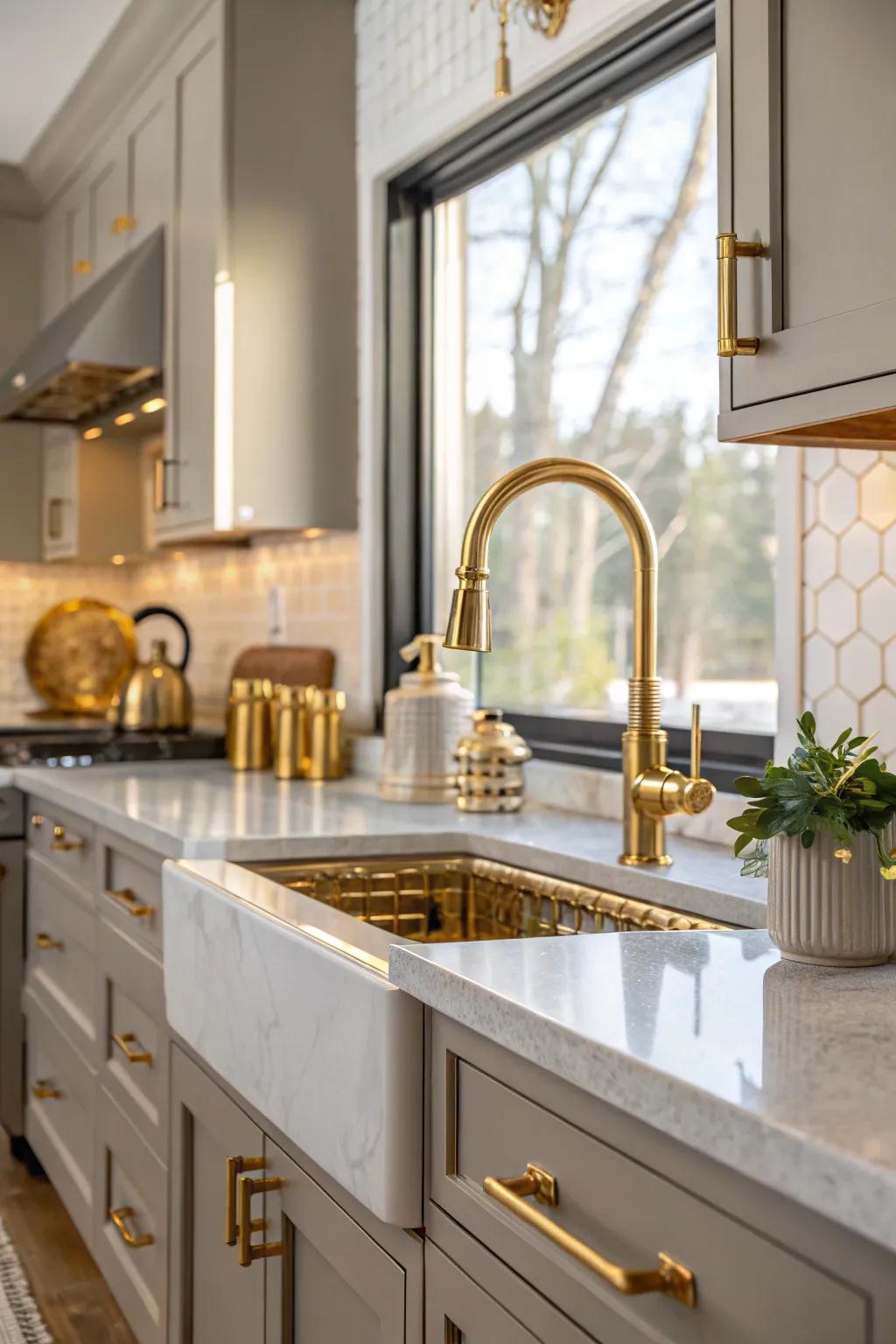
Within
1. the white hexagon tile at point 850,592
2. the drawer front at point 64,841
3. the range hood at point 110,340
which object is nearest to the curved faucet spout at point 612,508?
the white hexagon tile at point 850,592

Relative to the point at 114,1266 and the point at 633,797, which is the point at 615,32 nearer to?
the point at 633,797

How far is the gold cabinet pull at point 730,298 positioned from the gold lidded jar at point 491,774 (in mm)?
1043

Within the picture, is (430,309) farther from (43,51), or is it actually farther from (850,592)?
(850,592)

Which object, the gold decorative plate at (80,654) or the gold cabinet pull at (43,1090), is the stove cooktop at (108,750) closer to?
the gold cabinet pull at (43,1090)

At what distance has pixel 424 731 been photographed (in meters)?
2.45

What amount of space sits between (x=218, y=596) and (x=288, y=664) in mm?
740

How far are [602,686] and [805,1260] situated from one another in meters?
1.95

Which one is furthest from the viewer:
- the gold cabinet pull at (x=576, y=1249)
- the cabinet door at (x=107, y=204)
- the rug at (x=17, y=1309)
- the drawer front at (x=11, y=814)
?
the cabinet door at (x=107, y=204)

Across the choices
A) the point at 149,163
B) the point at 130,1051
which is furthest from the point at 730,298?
the point at 149,163

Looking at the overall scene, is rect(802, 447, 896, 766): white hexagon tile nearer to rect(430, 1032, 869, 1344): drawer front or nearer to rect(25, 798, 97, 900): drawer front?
rect(430, 1032, 869, 1344): drawer front

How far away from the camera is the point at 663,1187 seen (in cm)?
85

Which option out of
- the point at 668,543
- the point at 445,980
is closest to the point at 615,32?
the point at 668,543

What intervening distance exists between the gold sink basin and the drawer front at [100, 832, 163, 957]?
0.75ft

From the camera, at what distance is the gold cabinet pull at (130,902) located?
2.10 m
